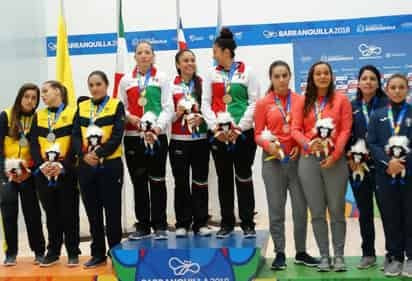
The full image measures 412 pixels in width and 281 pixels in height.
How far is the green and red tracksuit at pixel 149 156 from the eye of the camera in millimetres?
4672

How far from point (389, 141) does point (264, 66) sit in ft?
14.5

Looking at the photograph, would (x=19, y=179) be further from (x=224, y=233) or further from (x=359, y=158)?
(x=359, y=158)

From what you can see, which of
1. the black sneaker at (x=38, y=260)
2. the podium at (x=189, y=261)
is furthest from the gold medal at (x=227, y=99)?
the black sneaker at (x=38, y=260)

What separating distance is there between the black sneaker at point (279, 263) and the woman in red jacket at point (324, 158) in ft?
0.91

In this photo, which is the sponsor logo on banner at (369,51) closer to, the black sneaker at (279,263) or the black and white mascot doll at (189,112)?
the black and white mascot doll at (189,112)

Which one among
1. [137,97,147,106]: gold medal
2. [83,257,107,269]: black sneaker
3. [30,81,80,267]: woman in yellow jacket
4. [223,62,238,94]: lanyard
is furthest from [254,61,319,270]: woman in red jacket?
[30,81,80,267]: woman in yellow jacket

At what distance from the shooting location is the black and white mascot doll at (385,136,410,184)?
A: 3.99 metres

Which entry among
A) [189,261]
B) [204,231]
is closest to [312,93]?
[204,231]

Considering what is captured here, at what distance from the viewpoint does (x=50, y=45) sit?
8664mm

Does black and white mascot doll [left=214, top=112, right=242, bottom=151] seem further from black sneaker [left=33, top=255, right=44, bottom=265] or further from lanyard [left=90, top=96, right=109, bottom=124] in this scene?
black sneaker [left=33, top=255, right=44, bottom=265]

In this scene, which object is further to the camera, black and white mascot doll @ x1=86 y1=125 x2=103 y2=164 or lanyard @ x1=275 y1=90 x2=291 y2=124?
black and white mascot doll @ x1=86 y1=125 x2=103 y2=164

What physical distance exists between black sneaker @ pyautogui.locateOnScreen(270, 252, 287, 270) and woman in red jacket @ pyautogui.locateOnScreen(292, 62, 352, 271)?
10.9 inches

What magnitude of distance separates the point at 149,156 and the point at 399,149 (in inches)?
74.2

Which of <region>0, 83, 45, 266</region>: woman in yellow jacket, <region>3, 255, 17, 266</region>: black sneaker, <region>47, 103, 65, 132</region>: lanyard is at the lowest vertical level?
<region>3, 255, 17, 266</region>: black sneaker
